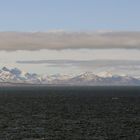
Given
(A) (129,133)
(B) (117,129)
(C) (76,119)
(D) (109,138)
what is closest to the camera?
(D) (109,138)

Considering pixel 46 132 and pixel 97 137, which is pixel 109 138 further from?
pixel 46 132

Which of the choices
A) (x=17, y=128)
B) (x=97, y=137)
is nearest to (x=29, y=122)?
(x=17, y=128)

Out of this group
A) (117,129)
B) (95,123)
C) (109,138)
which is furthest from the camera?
(95,123)

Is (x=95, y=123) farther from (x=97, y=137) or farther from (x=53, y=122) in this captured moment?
(x=97, y=137)

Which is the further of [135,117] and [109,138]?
[135,117]

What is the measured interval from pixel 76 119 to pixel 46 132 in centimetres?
3004

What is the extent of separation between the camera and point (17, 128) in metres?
102

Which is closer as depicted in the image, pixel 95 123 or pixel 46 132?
pixel 46 132

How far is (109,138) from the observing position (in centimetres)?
8519

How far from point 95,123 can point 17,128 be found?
70.3ft

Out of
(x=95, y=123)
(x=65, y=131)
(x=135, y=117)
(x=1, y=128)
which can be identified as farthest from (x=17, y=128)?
(x=135, y=117)

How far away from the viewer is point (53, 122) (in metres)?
116

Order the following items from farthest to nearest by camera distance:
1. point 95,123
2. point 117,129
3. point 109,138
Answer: point 95,123
point 117,129
point 109,138

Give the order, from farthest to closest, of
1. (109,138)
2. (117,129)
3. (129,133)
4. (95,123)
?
1. (95,123)
2. (117,129)
3. (129,133)
4. (109,138)
